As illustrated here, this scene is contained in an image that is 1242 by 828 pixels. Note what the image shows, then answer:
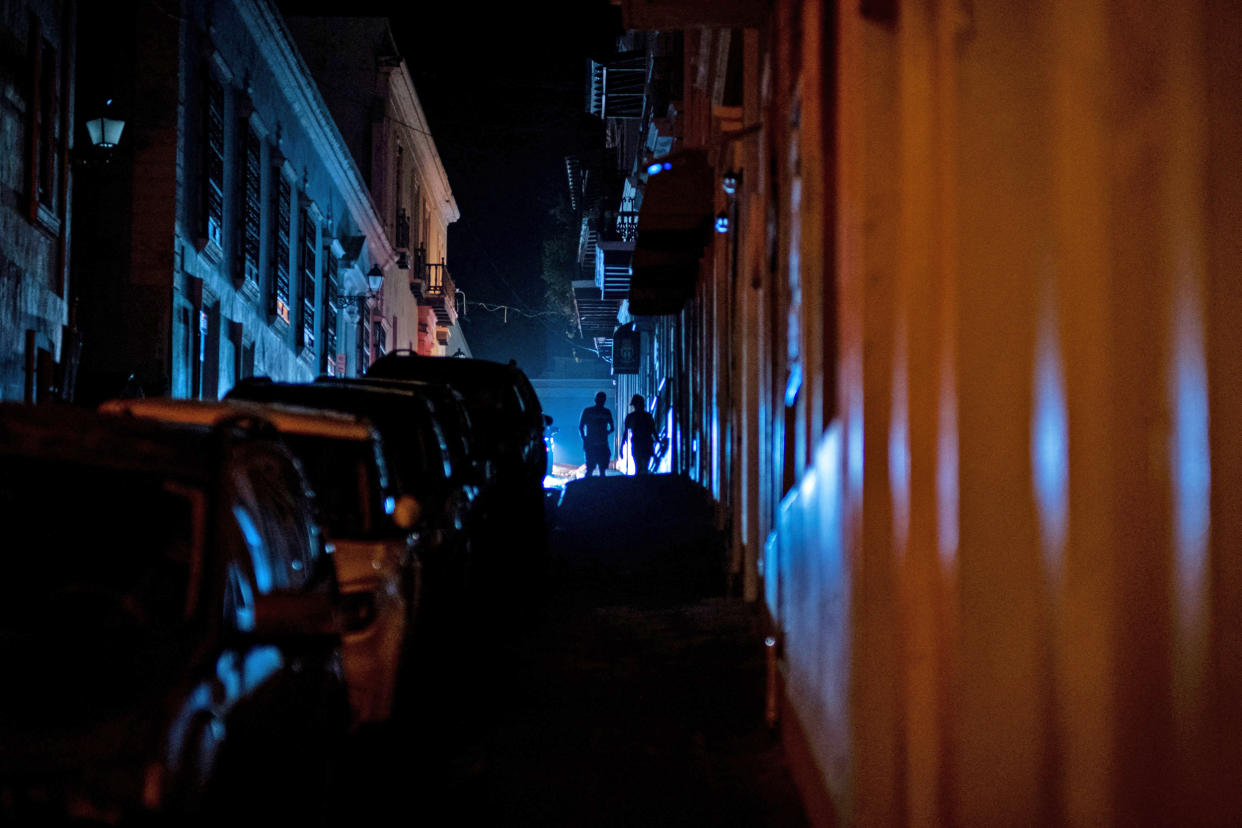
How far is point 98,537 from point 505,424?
Answer: 11.4 metres

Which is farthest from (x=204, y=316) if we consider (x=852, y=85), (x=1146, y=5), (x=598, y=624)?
(x=1146, y=5)

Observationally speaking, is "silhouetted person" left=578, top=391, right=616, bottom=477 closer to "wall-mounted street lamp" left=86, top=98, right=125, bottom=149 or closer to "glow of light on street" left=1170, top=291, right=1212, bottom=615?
"wall-mounted street lamp" left=86, top=98, right=125, bottom=149

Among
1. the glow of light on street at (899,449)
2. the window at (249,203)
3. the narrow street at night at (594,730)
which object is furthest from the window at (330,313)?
the glow of light on street at (899,449)

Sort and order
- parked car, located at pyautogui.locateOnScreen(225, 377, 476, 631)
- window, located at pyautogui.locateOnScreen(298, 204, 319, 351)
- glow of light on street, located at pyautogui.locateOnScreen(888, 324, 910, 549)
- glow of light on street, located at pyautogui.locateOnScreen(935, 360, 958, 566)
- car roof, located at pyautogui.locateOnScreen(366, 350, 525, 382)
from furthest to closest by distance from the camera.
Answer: window, located at pyautogui.locateOnScreen(298, 204, 319, 351)
car roof, located at pyautogui.locateOnScreen(366, 350, 525, 382)
parked car, located at pyautogui.locateOnScreen(225, 377, 476, 631)
glow of light on street, located at pyautogui.locateOnScreen(888, 324, 910, 549)
glow of light on street, located at pyautogui.locateOnScreen(935, 360, 958, 566)

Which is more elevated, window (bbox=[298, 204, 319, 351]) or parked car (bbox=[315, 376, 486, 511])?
window (bbox=[298, 204, 319, 351])

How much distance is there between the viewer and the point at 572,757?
22.9 ft

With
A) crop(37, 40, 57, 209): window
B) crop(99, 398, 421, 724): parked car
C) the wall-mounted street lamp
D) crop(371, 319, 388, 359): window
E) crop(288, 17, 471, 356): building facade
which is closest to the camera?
crop(99, 398, 421, 724): parked car

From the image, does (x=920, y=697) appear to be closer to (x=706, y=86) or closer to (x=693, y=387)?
(x=706, y=86)

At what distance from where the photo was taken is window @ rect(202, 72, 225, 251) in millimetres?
18797

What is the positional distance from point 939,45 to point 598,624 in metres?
7.15

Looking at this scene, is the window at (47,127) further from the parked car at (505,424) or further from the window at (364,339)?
the window at (364,339)

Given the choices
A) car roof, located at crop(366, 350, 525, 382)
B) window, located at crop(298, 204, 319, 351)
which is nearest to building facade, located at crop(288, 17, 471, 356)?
window, located at crop(298, 204, 319, 351)

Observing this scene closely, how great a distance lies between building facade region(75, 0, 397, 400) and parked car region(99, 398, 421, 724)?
9219mm

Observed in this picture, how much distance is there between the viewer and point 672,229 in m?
17.8
